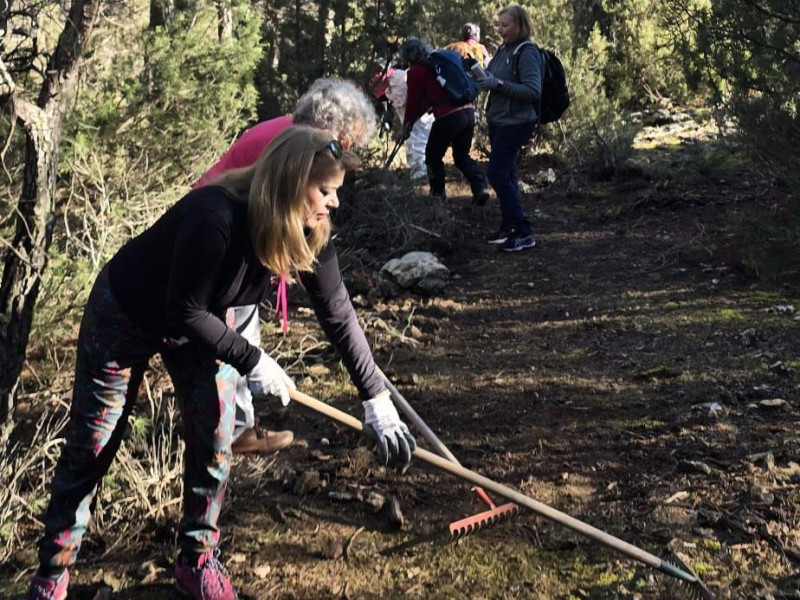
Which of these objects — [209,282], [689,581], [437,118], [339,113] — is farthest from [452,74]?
[689,581]

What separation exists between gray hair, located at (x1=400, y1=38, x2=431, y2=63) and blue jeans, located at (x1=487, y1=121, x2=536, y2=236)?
832mm

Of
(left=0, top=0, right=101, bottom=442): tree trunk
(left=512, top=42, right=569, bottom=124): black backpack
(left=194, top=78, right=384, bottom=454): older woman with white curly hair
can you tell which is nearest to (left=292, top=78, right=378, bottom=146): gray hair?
(left=194, top=78, right=384, bottom=454): older woman with white curly hair

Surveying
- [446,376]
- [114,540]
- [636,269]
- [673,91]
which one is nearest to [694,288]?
[636,269]

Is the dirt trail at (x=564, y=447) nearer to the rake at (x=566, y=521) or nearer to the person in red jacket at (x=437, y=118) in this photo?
the rake at (x=566, y=521)

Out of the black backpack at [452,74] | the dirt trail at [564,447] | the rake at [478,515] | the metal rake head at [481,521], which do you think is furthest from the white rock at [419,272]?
the metal rake head at [481,521]

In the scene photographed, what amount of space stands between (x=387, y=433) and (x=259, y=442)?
3.64 ft

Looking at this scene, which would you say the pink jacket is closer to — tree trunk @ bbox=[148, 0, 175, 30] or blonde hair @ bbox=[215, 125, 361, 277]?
blonde hair @ bbox=[215, 125, 361, 277]

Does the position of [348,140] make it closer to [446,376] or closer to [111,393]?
[111,393]

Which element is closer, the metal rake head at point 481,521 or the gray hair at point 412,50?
the metal rake head at point 481,521

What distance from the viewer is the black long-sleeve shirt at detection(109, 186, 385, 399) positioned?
2203mm

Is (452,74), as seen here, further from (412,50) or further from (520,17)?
(520,17)

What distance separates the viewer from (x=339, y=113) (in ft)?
10.3

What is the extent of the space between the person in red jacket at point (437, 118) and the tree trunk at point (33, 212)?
358 cm

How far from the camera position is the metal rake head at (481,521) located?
2.98 m
